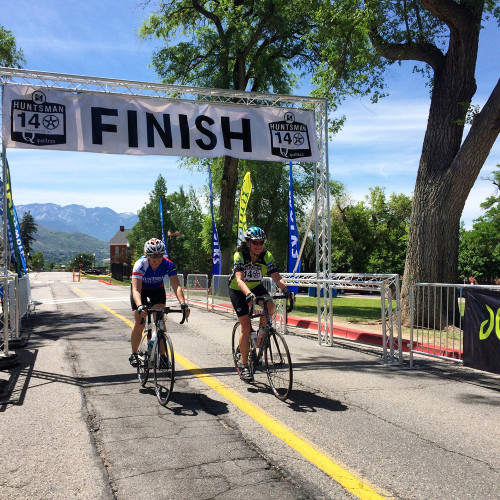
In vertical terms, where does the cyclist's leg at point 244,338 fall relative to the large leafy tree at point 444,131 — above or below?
below

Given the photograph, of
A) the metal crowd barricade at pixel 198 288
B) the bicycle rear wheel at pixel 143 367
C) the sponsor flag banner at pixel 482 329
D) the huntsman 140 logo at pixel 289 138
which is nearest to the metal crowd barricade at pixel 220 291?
the metal crowd barricade at pixel 198 288

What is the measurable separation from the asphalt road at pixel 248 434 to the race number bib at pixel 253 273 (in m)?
1.44

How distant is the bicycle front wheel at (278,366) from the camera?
5.93 m

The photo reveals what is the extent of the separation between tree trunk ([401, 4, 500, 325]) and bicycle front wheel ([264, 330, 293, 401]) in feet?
23.7

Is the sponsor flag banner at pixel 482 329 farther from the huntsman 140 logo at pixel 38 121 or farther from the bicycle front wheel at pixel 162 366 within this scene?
the huntsman 140 logo at pixel 38 121

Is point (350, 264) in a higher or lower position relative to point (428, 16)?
lower

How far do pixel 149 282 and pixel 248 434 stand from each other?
2.61 m

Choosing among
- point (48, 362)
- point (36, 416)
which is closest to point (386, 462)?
point (36, 416)

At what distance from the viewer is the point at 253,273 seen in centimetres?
674

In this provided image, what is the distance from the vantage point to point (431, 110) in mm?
13375

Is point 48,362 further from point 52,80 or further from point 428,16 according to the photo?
point 428,16

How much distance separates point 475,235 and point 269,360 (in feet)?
183

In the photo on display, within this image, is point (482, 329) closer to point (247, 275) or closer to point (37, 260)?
point (247, 275)

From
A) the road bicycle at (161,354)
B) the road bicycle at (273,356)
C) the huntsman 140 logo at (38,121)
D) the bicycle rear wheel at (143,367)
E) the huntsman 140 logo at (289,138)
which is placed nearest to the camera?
the road bicycle at (161,354)
